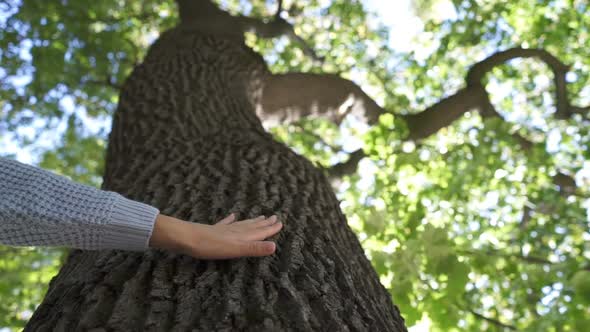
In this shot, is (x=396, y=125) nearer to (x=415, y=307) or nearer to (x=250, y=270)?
(x=415, y=307)

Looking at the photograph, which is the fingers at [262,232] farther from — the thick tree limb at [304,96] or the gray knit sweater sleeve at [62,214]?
the thick tree limb at [304,96]

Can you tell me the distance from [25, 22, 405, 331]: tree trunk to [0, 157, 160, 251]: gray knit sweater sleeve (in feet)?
0.46

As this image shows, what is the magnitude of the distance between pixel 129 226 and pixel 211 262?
10.7 inches

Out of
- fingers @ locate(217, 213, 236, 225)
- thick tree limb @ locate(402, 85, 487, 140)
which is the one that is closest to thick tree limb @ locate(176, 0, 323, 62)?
thick tree limb @ locate(402, 85, 487, 140)

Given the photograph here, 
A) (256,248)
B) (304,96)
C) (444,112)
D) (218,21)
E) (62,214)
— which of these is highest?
(444,112)

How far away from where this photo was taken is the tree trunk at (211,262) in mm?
1203

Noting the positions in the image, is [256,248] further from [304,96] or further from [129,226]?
[304,96]

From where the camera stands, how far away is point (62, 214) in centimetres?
130

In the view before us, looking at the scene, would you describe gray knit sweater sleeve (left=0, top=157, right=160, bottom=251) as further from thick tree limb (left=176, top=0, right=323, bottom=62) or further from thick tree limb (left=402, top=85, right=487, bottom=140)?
thick tree limb (left=402, top=85, right=487, bottom=140)

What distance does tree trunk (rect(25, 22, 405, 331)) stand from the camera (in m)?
1.20

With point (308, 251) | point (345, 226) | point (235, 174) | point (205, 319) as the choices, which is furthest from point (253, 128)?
point (205, 319)

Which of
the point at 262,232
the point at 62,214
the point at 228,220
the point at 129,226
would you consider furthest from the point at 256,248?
the point at 62,214

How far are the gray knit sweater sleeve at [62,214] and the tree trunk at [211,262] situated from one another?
0.46 ft

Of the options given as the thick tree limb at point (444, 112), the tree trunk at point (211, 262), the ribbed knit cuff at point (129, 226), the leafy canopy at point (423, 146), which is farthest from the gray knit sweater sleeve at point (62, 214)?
the thick tree limb at point (444, 112)
